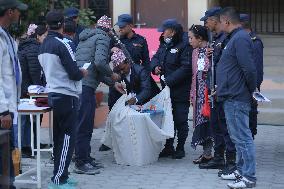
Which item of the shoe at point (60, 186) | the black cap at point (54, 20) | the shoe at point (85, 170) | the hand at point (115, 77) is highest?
the black cap at point (54, 20)

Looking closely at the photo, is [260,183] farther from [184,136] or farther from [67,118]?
[67,118]

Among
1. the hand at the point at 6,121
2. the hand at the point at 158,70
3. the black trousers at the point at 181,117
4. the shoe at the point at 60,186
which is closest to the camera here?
the hand at the point at 6,121

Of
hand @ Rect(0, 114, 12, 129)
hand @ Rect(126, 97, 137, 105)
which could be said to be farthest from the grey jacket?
hand @ Rect(0, 114, 12, 129)

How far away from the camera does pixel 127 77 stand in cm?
838

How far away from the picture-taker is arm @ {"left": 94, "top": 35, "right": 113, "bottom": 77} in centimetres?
755

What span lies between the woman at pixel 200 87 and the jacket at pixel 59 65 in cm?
189

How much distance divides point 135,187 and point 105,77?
147cm

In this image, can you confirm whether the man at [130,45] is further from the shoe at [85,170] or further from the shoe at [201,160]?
the shoe at [201,160]

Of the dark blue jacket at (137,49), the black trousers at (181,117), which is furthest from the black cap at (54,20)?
the dark blue jacket at (137,49)

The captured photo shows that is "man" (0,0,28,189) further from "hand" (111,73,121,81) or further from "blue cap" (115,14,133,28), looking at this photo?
"blue cap" (115,14,133,28)

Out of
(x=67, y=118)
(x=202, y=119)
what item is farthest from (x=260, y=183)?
(x=67, y=118)

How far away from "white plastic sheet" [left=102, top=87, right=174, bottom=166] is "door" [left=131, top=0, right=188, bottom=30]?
6.26 m

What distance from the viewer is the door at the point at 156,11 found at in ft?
47.3

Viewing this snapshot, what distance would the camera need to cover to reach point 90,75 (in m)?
7.77
